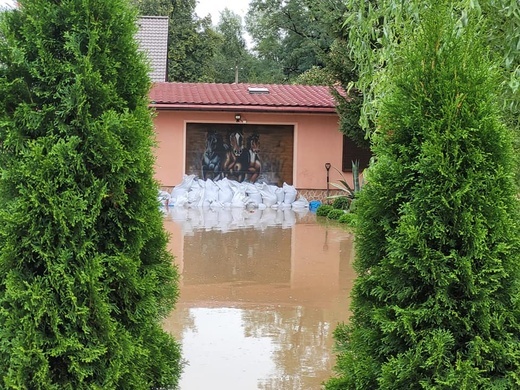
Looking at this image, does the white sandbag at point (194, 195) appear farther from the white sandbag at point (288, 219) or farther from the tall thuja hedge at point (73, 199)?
the tall thuja hedge at point (73, 199)

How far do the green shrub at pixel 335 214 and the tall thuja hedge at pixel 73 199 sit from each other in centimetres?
1328

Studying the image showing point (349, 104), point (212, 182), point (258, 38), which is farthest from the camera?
point (258, 38)

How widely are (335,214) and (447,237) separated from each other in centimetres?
1353

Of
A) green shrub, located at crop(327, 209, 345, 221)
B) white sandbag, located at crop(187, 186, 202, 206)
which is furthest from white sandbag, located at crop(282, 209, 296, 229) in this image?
white sandbag, located at crop(187, 186, 202, 206)

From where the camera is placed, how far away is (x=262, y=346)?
5.37 metres

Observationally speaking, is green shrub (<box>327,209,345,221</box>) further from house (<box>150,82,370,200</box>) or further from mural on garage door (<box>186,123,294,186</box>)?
→ mural on garage door (<box>186,123,294,186</box>)

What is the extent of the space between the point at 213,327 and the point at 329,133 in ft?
48.0

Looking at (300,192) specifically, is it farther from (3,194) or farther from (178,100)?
(3,194)

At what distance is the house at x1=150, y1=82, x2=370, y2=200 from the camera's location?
19.6 m

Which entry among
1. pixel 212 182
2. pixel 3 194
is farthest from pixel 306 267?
pixel 212 182

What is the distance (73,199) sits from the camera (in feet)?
8.33

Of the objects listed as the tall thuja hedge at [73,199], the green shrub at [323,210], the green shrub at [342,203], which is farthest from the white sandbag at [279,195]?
the tall thuja hedge at [73,199]

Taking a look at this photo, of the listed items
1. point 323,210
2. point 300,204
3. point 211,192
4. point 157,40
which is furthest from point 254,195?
point 157,40

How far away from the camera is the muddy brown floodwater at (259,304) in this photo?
4730 millimetres
